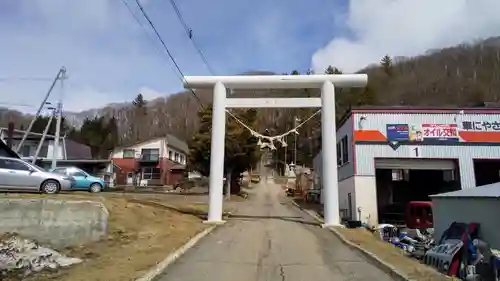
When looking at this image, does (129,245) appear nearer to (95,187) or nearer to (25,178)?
(25,178)

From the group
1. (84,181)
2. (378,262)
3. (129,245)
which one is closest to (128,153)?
(84,181)

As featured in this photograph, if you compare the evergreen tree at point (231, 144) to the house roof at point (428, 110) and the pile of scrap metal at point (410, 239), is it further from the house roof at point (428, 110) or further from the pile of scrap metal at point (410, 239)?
the pile of scrap metal at point (410, 239)

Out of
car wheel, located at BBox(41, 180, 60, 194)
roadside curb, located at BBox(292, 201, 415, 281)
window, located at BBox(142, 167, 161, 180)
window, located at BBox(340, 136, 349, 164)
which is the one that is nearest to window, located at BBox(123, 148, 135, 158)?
window, located at BBox(142, 167, 161, 180)

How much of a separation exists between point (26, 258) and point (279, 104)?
582 inches

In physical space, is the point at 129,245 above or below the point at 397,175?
below

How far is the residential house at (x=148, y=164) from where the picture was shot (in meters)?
62.8

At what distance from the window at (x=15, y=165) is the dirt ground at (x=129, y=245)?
440cm

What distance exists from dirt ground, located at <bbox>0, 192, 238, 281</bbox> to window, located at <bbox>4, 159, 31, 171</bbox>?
4401 mm

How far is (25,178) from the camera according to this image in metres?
20.1

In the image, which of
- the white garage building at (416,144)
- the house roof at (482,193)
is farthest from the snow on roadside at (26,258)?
the white garage building at (416,144)

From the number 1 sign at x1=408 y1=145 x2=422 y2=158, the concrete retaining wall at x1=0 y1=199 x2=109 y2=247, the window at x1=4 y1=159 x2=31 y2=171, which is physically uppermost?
the number 1 sign at x1=408 y1=145 x2=422 y2=158

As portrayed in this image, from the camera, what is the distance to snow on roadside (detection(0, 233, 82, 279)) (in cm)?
1050

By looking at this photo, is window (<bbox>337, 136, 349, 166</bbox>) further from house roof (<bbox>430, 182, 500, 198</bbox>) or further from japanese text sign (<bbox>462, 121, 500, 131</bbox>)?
house roof (<bbox>430, 182, 500, 198</bbox>)

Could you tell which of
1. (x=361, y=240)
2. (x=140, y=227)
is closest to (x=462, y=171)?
(x=361, y=240)
